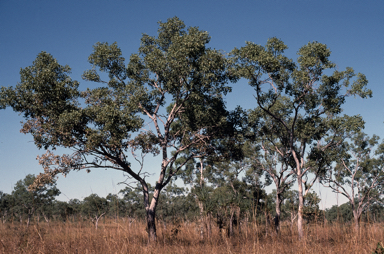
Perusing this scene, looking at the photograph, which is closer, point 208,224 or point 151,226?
point 208,224

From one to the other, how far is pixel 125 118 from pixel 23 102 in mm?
4961

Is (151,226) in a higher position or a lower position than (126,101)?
lower

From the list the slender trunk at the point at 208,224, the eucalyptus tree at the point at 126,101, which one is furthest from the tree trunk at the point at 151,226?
the slender trunk at the point at 208,224

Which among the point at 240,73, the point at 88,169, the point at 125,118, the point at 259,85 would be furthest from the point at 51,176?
the point at 259,85

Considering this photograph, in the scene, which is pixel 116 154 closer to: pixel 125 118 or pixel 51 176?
pixel 125 118

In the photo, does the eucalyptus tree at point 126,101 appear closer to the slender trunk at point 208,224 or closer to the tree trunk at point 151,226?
the tree trunk at point 151,226

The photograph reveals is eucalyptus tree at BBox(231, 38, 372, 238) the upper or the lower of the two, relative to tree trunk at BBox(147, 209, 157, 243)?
upper

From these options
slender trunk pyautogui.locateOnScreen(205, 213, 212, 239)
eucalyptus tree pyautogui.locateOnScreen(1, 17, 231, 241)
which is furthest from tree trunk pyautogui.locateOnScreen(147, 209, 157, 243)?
slender trunk pyautogui.locateOnScreen(205, 213, 212, 239)

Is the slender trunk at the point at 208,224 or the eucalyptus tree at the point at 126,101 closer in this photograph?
the slender trunk at the point at 208,224

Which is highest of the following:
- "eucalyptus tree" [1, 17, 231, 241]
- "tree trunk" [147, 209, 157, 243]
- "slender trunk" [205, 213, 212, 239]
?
"eucalyptus tree" [1, 17, 231, 241]

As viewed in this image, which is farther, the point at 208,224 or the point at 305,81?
the point at 305,81

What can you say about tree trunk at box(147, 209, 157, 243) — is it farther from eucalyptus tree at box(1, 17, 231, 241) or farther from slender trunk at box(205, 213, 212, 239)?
slender trunk at box(205, 213, 212, 239)

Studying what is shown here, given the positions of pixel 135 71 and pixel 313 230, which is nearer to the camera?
pixel 313 230

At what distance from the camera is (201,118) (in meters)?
16.2
